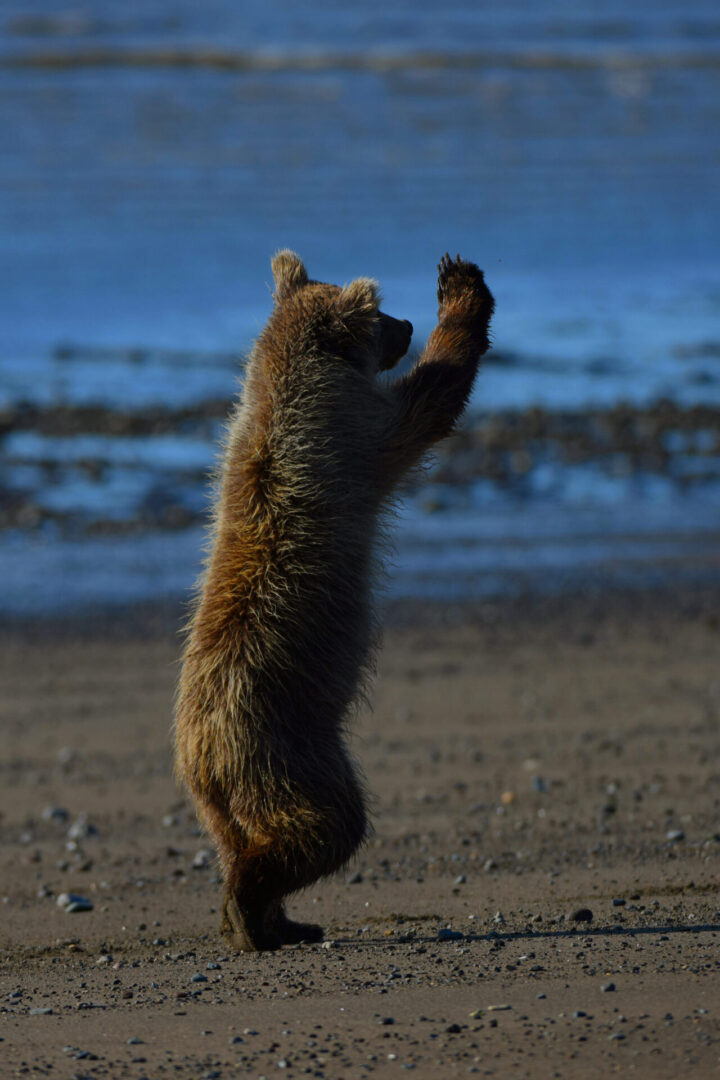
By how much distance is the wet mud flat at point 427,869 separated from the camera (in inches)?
181

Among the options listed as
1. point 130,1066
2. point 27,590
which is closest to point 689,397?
point 27,590

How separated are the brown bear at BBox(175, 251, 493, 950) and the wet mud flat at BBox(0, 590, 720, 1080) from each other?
0.47 meters

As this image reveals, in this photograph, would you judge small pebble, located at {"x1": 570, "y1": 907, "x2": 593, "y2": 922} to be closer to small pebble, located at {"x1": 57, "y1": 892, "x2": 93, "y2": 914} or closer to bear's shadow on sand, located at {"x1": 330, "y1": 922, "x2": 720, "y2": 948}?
bear's shadow on sand, located at {"x1": 330, "y1": 922, "x2": 720, "y2": 948}

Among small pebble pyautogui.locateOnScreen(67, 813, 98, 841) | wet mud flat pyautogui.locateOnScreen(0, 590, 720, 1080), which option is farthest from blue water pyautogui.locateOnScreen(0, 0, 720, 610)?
small pebble pyautogui.locateOnScreen(67, 813, 98, 841)

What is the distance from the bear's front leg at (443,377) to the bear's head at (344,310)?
193 millimetres

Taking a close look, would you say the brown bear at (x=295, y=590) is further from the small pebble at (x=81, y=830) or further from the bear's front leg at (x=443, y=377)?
the small pebble at (x=81, y=830)

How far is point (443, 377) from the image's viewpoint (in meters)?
6.39

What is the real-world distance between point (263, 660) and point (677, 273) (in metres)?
18.4

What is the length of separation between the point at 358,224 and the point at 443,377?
60.1 ft

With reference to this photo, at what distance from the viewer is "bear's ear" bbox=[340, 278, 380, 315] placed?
6.11m

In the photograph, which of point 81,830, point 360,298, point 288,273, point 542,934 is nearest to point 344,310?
point 360,298

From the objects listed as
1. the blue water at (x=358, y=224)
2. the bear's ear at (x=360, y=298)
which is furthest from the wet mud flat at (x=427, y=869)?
the bear's ear at (x=360, y=298)

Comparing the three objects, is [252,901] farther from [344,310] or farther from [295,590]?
[344,310]

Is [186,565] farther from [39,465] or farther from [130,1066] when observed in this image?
[130,1066]
